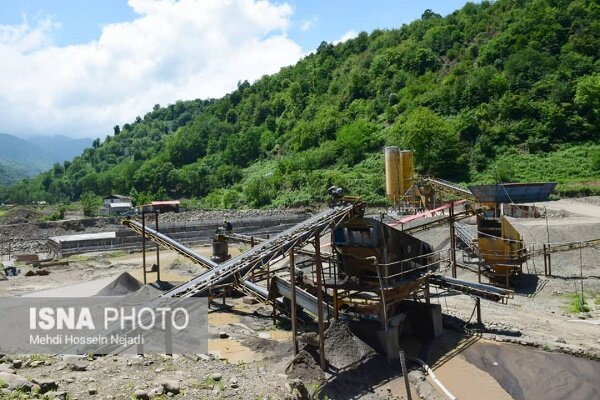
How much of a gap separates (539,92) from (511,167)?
17262mm

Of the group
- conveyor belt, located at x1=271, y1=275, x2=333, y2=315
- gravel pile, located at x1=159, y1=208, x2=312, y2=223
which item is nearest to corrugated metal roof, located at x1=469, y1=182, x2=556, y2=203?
conveyor belt, located at x1=271, y1=275, x2=333, y2=315

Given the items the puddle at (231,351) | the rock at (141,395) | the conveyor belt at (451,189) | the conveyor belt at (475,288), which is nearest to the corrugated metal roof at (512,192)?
the conveyor belt at (451,189)

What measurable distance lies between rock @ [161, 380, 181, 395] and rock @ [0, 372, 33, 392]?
2.46 meters

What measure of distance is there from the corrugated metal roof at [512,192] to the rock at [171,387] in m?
27.8

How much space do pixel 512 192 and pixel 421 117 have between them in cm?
2559

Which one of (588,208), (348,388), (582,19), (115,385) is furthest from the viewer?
(582,19)

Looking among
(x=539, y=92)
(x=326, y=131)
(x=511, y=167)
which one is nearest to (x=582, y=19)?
(x=539, y=92)

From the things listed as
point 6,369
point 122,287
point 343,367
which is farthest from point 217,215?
point 6,369

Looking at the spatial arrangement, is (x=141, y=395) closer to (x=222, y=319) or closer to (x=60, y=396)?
(x=60, y=396)

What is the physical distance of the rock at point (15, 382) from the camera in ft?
29.8

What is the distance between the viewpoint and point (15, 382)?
9242mm

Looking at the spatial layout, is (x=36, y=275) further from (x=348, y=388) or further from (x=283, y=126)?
(x=283, y=126)

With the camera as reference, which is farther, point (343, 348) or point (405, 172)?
point (405, 172)

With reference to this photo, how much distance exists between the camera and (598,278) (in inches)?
901
